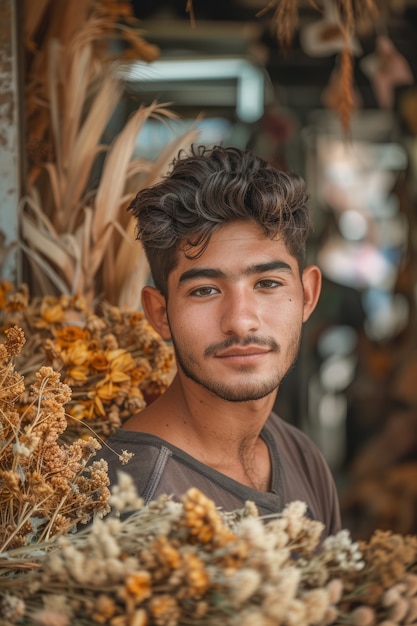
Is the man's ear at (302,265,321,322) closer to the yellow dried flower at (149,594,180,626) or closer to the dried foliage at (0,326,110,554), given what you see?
the dried foliage at (0,326,110,554)

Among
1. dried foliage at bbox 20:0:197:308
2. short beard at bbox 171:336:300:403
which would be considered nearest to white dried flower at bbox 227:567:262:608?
short beard at bbox 171:336:300:403

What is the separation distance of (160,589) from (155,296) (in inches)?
31.5

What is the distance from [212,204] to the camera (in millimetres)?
1653

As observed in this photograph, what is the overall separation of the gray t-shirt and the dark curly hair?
30 cm

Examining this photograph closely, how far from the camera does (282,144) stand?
15.2ft

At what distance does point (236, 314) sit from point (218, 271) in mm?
88

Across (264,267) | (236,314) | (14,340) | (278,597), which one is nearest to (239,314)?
(236,314)

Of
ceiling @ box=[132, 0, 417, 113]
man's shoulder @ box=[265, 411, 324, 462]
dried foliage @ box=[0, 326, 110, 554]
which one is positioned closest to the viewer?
dried foliage @ box=[0, 326, 110, 554]

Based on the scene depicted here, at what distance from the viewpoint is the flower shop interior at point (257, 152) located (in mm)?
2271

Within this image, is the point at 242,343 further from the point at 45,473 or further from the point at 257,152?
the point at 257,152

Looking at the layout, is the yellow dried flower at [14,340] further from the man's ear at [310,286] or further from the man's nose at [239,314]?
the man's ear at [310,286]

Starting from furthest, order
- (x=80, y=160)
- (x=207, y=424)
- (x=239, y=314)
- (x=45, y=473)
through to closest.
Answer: (x=80, y=160), (x=207, y=424), (x=239, y=314), (x=45, y=473)

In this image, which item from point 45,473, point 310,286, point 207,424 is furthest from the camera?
point 310,286

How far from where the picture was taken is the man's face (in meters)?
1.63
